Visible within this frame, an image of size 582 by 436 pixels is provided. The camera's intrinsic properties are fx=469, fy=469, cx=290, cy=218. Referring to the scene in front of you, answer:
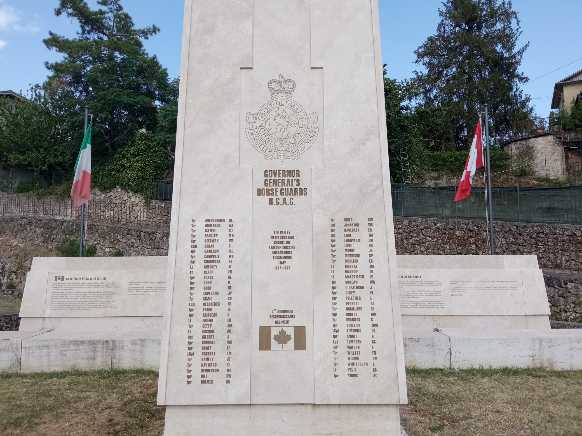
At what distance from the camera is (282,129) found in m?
4.83

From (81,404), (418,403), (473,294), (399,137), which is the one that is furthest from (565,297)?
(81,404)

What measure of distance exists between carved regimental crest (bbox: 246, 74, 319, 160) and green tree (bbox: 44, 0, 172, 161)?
81.1 ft

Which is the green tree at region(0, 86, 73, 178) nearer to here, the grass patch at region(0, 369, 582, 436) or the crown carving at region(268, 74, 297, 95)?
the grass patch at region(0, 369, 582, 436)

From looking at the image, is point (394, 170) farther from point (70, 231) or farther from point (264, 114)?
point (264, 114)

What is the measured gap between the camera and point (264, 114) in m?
4.84

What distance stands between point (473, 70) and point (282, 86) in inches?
1204

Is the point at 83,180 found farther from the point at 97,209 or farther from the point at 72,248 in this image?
the point at 97,209

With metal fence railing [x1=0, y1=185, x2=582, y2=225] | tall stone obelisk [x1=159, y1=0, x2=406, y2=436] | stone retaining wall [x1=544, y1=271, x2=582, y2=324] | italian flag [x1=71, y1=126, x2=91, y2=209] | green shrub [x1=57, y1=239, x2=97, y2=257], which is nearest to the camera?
tall stone obelisk [x1=159, y1=0, x2=406, y2=436]

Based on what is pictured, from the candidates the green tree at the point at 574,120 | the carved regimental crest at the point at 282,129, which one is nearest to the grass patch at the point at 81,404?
the carved regimental crest at the point at 282,129

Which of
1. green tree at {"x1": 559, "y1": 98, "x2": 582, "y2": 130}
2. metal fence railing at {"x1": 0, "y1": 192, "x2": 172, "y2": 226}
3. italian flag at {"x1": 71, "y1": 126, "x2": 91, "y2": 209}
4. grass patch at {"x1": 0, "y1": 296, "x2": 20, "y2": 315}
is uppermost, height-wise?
green tree at {"x1": 559, "y1": 98, "x2": 582, "y2": 130}

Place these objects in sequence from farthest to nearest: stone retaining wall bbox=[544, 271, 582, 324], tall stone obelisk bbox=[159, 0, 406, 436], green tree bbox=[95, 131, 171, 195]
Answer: green tree bbox=[95, 131, 171, 195], stone retaining wall bbox=[544, 271, 582, 324], tall stone obelisk bbox=[159, 0, 406, 436]

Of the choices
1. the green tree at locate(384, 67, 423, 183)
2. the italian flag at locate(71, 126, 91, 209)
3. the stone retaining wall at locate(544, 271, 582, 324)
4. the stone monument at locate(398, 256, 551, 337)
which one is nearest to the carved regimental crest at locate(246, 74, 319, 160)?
the stone monument at locate(398, 256, 551, 337)

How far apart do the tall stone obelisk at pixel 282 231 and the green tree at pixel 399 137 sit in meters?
19.4

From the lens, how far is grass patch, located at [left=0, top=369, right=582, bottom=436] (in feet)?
15.7
